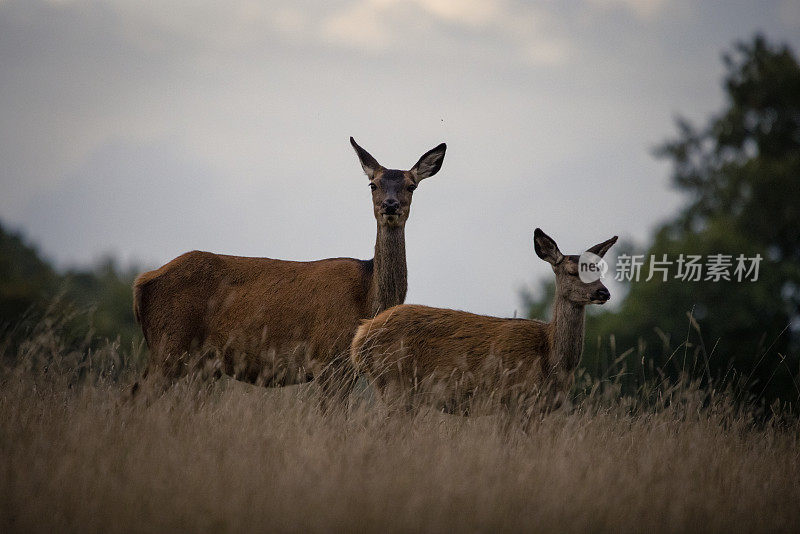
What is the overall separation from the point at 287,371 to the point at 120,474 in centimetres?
317

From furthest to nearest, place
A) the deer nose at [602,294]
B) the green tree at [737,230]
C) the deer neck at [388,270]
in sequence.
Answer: the green tree at [737,230]
the deer neck at [388,270]
the deer nose at [602,294]

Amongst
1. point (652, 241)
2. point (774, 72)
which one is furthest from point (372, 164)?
point (774, 72)

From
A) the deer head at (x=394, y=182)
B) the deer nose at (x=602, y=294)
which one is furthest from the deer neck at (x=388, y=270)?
the deer nose at (x=602, y=294)

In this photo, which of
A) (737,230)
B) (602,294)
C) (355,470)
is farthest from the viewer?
(737,230)

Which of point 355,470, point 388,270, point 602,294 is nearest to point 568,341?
point 602,294

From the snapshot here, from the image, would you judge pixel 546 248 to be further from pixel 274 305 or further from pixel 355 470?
pixel 355 470

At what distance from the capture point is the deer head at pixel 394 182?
8188 mm

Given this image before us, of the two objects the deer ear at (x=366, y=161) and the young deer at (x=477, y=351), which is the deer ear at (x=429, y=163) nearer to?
the deer ear at (x=366, y=161)

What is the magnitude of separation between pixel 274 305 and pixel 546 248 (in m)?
2.55

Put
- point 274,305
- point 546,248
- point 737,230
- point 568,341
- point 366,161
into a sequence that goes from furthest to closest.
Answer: point 737,230, point 366,161, point 274,305, point 546,248, point 568,341

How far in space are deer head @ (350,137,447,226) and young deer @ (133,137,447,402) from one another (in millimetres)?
12

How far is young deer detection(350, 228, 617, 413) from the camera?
727 centimetres

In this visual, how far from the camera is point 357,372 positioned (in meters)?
7.59

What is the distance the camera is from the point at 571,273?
7449 mm
